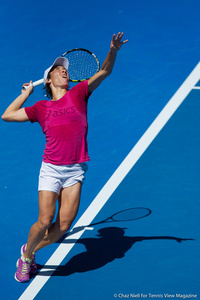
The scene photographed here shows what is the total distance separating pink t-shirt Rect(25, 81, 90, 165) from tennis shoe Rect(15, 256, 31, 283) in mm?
1125

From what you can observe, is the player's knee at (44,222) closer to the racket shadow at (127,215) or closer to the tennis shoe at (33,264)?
the tennis shoe at (33,264)

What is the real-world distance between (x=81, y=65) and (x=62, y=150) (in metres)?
1.99

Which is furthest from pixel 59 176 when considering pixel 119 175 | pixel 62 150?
pixel 119 175

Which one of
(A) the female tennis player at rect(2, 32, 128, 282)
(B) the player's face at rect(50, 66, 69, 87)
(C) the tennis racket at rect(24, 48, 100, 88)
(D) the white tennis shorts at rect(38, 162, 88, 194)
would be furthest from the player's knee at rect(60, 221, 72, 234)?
(C) the tennis racket at rect(24, 48, 100, 88)

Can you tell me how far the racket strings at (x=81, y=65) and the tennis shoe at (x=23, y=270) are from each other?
250 centimetres

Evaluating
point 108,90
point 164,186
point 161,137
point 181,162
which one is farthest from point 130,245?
point 108,90

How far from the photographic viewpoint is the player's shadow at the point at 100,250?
7590 mm

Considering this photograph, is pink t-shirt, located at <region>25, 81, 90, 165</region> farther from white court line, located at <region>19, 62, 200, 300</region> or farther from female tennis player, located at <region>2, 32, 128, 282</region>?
white court line, located at <region>19, 62, 200, 300</region>

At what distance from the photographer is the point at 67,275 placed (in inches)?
294

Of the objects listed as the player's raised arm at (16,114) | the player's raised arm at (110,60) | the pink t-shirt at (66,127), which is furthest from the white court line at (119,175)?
the player's raised arm at (110,60)

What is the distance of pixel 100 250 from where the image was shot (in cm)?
792

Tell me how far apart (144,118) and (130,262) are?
366 cm

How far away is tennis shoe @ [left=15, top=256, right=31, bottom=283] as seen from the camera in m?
7.35

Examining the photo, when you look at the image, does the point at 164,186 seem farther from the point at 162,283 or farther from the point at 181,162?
the point at 162,283
